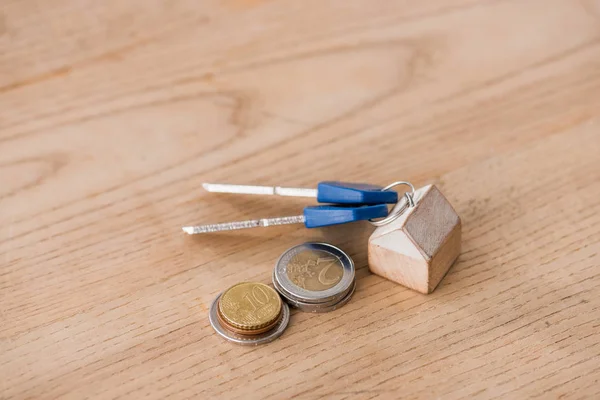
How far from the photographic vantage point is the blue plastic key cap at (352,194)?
86 centimetres

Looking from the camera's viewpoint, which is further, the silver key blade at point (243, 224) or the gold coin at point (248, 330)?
the silver key blade at point (243, 224)

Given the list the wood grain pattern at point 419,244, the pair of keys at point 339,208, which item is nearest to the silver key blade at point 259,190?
the pair of keys at point 339,208

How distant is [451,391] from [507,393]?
5cm

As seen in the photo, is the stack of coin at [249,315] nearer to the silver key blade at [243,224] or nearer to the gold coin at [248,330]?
the gold coin at [248,330]

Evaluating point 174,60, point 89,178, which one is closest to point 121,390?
point 89,178

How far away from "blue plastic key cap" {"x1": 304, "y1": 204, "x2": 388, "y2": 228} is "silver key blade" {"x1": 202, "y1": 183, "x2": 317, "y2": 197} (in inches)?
1.5

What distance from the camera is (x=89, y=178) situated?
1.00 meters

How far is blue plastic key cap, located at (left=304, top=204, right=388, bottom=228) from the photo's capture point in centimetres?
85

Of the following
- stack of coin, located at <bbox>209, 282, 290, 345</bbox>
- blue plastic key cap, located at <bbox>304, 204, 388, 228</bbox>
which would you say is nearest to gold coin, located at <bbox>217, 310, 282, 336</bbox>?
stack of coin, located at <bbox>209, 282, 290, 345</bbox>

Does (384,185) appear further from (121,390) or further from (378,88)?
(121,390)

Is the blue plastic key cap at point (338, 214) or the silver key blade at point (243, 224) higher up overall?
the blue plastic key cap at point (338, 214)

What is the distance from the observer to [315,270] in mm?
836

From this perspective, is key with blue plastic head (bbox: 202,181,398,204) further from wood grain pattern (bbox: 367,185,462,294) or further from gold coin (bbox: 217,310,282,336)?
gold coin (bbox: 217,310,282,336)

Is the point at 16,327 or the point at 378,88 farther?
the point at 378,88
